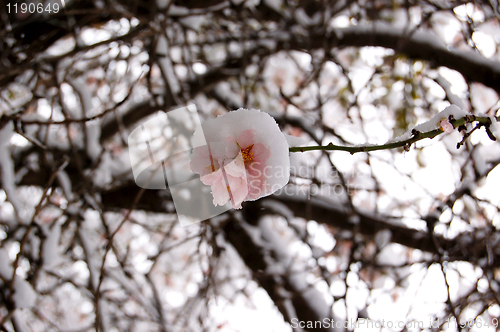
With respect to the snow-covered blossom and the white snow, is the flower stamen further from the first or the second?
the white snow

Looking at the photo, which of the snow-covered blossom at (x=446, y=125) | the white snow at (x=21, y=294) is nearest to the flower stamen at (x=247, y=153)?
the snow-covered blossom at (x=446, y=125)

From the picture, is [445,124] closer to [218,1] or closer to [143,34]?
[143,34]

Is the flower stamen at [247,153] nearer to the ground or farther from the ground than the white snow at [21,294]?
A: farther from the ground

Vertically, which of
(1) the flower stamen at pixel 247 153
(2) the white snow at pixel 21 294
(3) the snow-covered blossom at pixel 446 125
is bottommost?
(2) the white snow at pixel 21 294

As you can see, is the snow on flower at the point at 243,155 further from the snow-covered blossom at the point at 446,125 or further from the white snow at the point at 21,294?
the white snow at the point at 21,294

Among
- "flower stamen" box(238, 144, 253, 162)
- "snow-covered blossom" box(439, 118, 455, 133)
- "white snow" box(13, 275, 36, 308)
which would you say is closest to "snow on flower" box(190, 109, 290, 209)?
"flower stamen" box(238, 144, 253, 162)

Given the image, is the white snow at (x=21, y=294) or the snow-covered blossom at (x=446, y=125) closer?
the snow-covered blossom at (x=446, y=125)

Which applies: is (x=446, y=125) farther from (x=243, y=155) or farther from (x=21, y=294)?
(x=21, y=294)

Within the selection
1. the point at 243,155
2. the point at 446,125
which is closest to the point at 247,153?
the point at 243,155

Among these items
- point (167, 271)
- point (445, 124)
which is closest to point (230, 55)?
point (445, 124)
